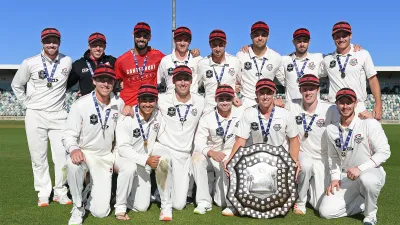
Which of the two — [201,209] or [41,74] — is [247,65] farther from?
[41,74]

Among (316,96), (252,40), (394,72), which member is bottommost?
(316,96)

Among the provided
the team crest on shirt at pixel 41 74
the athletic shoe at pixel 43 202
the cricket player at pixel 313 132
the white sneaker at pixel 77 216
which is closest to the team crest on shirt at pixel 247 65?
the cricket player at pixel 313 132

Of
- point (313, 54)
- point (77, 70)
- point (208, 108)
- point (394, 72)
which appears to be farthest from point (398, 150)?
point (394, 72)

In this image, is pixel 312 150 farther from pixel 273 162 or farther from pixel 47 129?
pixel 47 129

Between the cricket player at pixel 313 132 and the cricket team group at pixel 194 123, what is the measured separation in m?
0.02

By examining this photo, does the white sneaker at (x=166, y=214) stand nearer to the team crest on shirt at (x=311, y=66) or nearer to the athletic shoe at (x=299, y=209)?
the athletic shoe at (x=299, y=209)

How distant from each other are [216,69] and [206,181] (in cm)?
206

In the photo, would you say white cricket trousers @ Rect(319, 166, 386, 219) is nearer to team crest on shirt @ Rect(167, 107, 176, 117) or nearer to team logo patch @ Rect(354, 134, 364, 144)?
team logo patch @ Rect(354, 134, 364, 144)

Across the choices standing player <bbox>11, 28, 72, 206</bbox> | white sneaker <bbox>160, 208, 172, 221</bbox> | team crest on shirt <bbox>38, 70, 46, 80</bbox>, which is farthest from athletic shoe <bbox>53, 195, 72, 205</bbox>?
team crest on shirt <bbox>38, 70, 46, 80</bbox>

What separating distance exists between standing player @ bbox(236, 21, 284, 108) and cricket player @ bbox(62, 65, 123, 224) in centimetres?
241

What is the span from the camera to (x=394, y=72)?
131 feet

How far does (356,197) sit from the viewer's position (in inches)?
236

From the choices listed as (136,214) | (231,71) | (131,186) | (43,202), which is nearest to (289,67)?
(231,71)

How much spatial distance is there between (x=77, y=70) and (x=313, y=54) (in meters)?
4.10
